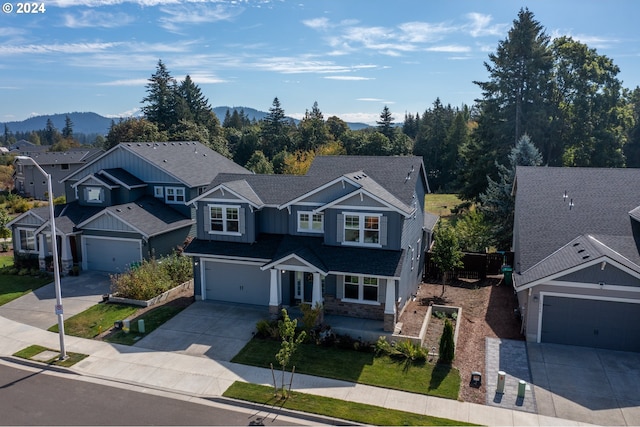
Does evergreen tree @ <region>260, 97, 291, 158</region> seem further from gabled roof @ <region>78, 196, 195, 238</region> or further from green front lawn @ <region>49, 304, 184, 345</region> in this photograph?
green front lawn @ <region>49, 304, 184, 345</region>

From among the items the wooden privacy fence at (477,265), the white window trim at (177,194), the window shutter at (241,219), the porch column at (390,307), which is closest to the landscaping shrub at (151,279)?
the window shutter at (241,219)

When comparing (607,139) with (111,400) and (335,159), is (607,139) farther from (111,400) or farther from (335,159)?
(111,400)

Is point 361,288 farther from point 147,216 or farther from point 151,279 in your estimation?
point 147,216

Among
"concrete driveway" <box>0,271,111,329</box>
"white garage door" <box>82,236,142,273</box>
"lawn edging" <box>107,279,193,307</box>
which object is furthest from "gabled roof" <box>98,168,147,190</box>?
"lawn edging" <box>107,279,193,307</box>

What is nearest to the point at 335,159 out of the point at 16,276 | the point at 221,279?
the point at 221,279

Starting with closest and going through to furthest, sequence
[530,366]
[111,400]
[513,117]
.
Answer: [111,400]
[530,366]
[513,117]
